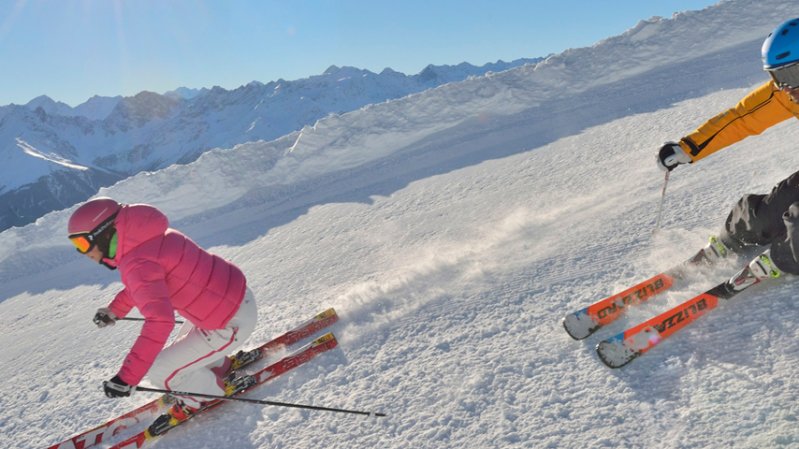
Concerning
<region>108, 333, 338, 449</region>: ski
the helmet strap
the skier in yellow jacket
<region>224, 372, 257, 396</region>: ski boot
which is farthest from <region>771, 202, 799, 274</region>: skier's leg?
the helmet strap

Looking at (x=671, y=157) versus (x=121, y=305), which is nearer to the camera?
(x=671, y=157)

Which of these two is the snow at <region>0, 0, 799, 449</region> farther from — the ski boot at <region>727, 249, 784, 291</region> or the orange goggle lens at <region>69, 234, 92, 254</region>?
the orange goggle lens at <region>69, 234, 92, 254</region>

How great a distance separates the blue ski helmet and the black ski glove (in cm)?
463

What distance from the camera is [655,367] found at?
2.90 meters

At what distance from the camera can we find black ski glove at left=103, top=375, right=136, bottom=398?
122 inches

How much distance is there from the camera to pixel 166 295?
3268mm

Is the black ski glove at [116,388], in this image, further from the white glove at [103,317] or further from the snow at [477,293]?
the white glove at [103,317]

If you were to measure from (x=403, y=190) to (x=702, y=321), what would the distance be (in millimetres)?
6051

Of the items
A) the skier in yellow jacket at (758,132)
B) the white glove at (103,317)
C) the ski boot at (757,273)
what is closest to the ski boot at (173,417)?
the white glove at (103,317)

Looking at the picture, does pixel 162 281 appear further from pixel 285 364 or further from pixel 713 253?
pixel 713 253

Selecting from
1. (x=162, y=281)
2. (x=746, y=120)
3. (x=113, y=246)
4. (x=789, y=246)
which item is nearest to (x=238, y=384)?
(x=162, y=281)

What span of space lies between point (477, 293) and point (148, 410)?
2.97 meters

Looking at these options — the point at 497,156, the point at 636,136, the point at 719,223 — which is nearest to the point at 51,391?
the point at 719,223

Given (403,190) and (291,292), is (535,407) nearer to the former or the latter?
(291,292)
